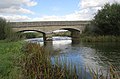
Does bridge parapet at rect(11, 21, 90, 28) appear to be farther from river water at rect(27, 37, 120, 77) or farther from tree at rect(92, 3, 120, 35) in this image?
river water at rect(27, 37, 120, 77)

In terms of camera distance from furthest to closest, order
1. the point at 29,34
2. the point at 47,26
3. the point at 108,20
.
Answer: the point at 29,34 < the point at 47,26 < the point at 108,20

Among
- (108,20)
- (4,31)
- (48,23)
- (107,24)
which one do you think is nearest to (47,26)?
(48,23)

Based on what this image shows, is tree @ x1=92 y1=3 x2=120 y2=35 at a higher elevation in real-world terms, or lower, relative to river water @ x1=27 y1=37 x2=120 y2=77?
higher

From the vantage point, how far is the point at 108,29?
44250mm

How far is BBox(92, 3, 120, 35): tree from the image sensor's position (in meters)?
42.1

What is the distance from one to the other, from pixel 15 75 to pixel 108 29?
37.2m

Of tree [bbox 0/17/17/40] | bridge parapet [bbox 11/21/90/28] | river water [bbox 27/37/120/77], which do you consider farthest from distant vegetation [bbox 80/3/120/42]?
river water [bbox 27/37/120/77]

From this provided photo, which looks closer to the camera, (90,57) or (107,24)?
(90,57)

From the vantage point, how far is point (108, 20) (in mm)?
42781

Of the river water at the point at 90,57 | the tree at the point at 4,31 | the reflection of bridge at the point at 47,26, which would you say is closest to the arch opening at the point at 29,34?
the reflection of bridge at the point at 47,26

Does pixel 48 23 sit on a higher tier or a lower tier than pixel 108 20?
lower

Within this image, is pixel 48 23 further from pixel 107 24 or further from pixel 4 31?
pixel 4 31

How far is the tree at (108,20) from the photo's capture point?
138 ft

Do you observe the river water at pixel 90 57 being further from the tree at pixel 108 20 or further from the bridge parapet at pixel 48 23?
the bridge parapet at pixel 48 23
